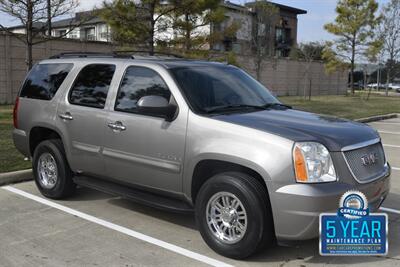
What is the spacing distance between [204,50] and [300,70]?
70.2 feet

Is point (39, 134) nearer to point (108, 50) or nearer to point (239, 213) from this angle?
point (239, 213)

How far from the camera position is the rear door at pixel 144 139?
15.5ft

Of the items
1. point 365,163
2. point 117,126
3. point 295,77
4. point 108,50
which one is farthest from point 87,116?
point 295,77

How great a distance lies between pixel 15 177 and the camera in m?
7.00

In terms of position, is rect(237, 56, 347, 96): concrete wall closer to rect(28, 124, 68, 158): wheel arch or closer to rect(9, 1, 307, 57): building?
rect(9, 1, 307, 57): building

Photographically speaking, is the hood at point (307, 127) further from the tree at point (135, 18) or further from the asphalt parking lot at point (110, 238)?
the tree at point (135, 18)

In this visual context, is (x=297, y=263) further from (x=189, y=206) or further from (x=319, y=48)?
(x=319, y=48)

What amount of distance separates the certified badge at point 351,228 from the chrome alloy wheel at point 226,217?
0.70m

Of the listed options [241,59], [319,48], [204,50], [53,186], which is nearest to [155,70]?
[53,186]

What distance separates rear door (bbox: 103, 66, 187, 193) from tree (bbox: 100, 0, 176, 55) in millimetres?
11187

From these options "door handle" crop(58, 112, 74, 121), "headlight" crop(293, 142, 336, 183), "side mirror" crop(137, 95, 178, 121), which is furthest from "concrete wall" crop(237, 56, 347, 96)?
"headlight" crop(293, 142, 336, 183)

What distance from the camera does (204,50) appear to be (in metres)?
18.2

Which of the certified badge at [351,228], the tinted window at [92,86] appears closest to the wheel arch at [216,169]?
the certified badge at [351,228]

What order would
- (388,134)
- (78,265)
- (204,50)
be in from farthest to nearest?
(204,50)
(388,134)
(78,265)
